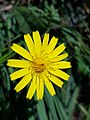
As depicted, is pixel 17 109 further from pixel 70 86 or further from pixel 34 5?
pixel 34 5

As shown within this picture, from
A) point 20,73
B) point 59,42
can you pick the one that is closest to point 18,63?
point 20,73

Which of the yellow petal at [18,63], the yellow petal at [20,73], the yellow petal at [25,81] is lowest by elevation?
the yellow petal at [25,81]

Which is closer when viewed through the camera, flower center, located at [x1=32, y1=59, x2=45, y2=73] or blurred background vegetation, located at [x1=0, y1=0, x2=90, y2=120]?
flower center, located at [x1=32, y1=59, x2=45, y2=73]

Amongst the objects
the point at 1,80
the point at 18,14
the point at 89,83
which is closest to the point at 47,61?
the point at 1,80

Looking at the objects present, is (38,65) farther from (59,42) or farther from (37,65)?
(59,42)

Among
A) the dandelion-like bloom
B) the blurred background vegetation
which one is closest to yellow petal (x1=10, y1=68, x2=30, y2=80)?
the dandelion-like bloom

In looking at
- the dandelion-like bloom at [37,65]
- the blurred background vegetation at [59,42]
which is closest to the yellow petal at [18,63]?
the dandelion-like bloom at [37,65]

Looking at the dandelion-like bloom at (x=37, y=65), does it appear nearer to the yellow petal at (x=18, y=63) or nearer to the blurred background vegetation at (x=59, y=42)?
the yellow petal at (x=18, y=63)

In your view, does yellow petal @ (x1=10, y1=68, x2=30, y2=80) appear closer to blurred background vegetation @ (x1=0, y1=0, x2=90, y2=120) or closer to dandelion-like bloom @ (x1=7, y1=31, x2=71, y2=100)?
dandelion-like bloom @ (x1=7, y1=31, x2=71, y2=100)
